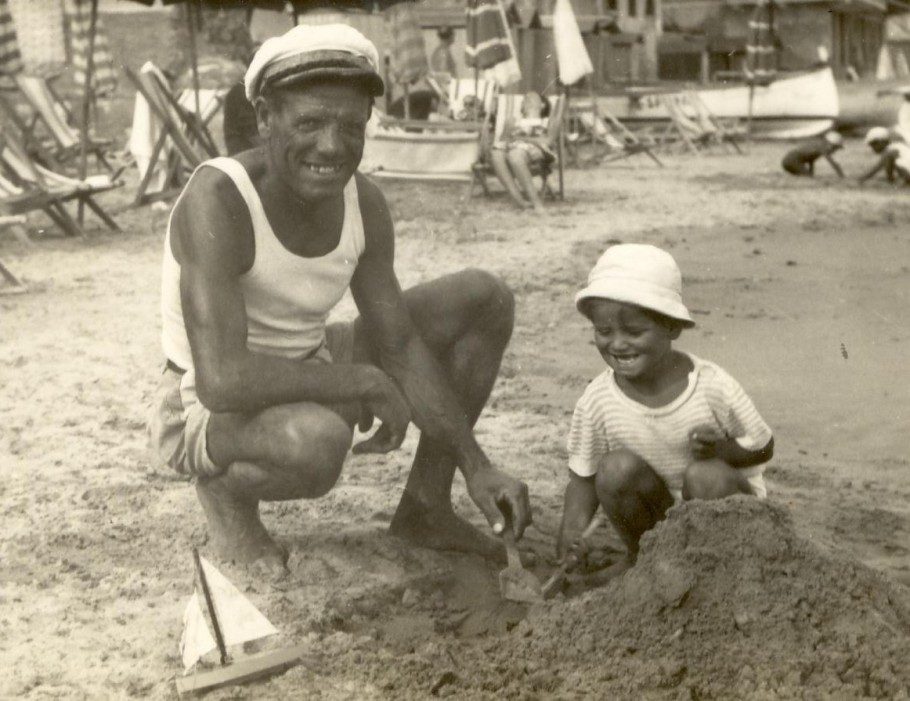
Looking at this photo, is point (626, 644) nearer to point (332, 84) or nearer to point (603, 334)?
point (603, 334)

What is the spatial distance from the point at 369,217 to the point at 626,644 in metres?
1.29

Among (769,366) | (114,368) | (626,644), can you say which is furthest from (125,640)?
(769,366)

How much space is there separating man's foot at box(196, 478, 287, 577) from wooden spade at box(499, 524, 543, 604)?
0.59 meters

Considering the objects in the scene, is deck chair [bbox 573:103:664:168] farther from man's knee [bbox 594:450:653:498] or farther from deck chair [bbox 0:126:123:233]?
man's knee [bbox 594:450:653:498]

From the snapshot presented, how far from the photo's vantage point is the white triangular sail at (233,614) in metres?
2.70

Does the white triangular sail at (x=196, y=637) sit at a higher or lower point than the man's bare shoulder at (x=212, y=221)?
lower

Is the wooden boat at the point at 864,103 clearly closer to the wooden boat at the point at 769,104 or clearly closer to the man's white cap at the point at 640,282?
the wooden boat at the point at 769,104

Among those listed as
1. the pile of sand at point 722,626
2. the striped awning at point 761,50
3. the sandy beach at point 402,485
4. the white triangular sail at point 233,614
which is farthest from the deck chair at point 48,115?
the striped awning at point 761,50

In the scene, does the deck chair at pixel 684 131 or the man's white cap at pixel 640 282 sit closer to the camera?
the man's white cap at pixel 640 282

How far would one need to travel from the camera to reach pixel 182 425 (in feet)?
11.3

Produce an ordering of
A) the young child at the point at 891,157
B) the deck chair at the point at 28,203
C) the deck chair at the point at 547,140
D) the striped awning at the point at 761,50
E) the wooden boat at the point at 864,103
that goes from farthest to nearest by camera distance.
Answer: the striped awning at the point at 761,50
the wooden boat at the point at 864,103
the young child at the point at 891,157
the deck chair at the point at 547,140
the deck chair at the point at 28,203

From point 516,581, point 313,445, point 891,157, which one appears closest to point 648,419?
point 516,581

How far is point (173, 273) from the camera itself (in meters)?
3.26

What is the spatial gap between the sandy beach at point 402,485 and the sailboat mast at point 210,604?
9 centimetres
